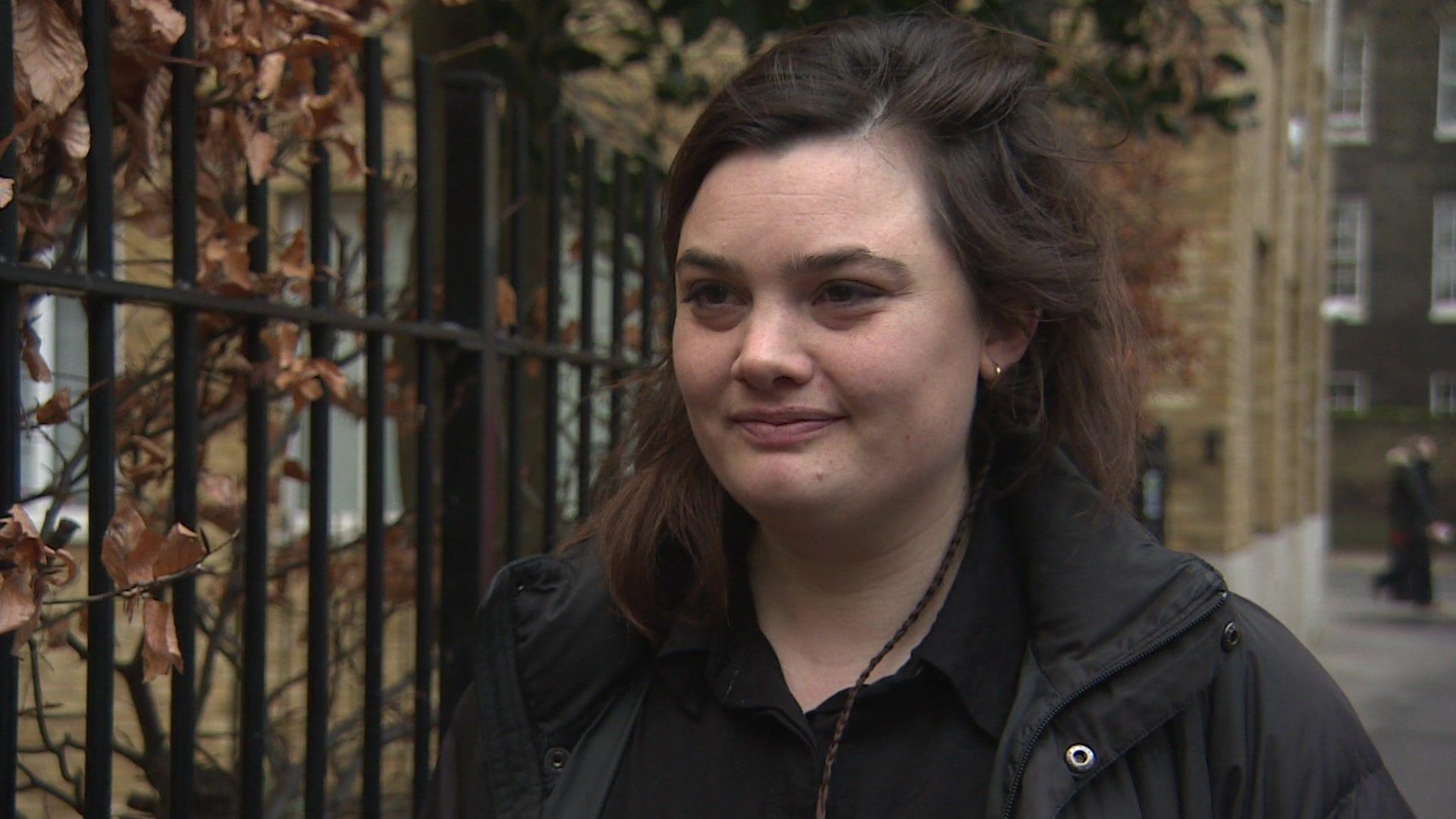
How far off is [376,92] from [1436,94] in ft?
107

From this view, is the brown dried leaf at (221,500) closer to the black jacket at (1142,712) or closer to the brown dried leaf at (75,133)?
the brown dried leaf at (75,133)

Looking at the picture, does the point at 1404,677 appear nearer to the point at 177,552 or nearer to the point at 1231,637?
the point at 1231,637

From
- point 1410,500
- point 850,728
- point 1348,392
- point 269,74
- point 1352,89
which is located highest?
point 1352,89

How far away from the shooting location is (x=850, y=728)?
1.81 metres

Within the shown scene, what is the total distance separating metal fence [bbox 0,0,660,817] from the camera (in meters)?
1.90

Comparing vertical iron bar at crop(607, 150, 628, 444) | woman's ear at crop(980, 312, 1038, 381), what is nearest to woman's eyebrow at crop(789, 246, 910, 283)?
woman's ear at crop(980, 312, 1038, 381)

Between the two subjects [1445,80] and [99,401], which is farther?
[1445,80]

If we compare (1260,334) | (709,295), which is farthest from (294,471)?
(1260,334)

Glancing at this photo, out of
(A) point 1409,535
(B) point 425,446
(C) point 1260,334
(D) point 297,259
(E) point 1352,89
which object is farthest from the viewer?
(E) point 1352,89

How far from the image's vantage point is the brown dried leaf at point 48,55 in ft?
5.98

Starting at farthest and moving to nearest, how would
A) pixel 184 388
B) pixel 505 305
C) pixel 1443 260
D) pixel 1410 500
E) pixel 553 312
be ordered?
pixel 1443 260 < pixel 1410 500 < pixel 553 312 < pixel 505 305 < pixel 184 388

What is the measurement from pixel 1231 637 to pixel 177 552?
1223mm

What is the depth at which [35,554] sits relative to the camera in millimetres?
1742

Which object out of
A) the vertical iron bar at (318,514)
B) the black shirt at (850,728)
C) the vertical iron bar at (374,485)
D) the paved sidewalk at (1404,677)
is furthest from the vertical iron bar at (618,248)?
the paved sidewalk at (1404,677)
